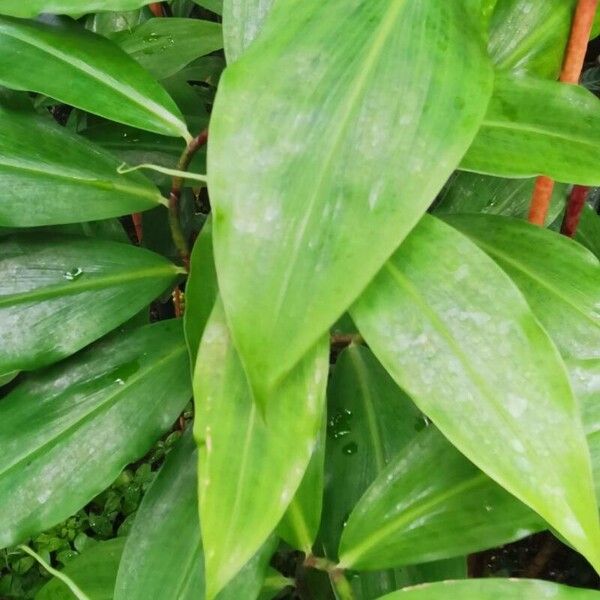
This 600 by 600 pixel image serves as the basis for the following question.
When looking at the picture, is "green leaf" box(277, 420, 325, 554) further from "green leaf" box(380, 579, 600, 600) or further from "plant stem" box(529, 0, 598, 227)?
"plant stem" box(529, 0, 598, 227)

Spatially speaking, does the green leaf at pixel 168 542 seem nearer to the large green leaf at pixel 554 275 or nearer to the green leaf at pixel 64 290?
the green leaf at pixel 64 290

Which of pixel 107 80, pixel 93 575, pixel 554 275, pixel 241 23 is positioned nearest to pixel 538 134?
pixel 554 275

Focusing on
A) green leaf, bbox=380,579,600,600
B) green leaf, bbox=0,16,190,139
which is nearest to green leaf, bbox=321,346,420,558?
green leaf, bbox=380,579,600,600

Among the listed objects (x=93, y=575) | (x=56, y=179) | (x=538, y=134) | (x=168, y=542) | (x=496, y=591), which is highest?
(x=538, y=134)

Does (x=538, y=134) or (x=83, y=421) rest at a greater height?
(x=538, y=134)

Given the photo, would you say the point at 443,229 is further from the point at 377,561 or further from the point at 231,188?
the point at 377,561

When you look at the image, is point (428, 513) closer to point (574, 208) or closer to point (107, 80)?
point (574, 208)

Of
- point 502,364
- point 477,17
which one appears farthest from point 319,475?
point 477,17
